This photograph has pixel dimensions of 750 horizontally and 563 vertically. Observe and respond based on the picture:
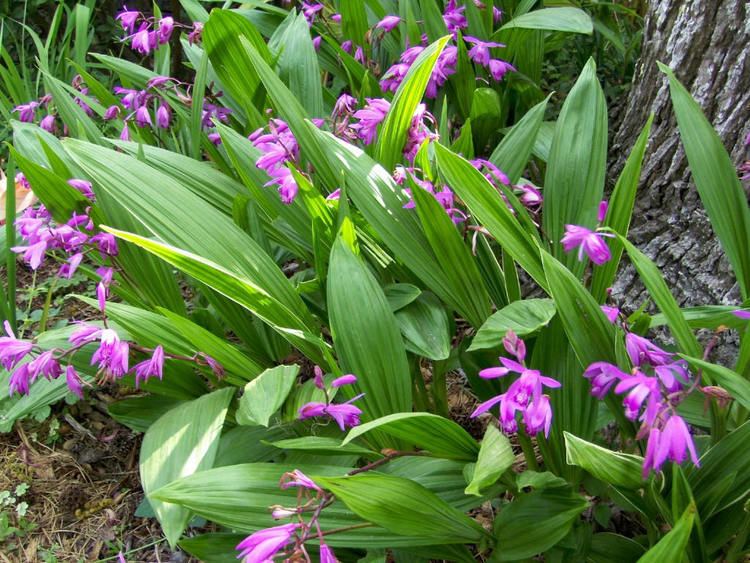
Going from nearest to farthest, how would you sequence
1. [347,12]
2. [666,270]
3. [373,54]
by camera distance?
1. [666,270]
2. [347,12]
3. [373,54]

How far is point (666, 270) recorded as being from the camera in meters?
1.75

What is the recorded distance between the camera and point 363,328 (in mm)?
1282

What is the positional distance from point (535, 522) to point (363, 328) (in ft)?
1.40

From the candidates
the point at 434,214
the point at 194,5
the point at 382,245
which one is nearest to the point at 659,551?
the point at 434,214

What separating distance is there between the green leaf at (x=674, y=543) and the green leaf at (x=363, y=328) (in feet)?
1.69

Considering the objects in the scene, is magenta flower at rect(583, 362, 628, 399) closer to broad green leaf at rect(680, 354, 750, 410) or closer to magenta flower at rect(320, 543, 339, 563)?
broad green leaf at rect(680, 354, 750, 410)

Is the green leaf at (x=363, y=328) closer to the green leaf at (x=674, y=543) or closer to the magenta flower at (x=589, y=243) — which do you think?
the magenta flower at (x=589, y=243)

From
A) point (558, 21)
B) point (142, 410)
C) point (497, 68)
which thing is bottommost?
point (142, 410)

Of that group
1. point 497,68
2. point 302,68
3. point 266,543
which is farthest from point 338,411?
point 497,68

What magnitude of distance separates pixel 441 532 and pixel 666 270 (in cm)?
92

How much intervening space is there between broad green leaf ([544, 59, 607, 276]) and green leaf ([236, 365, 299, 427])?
589 mm

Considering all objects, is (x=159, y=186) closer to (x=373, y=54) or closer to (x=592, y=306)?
(x=592, y=306)

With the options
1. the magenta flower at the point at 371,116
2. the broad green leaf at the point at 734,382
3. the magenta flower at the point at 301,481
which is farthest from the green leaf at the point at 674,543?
the magenta flower at the point at 371,116

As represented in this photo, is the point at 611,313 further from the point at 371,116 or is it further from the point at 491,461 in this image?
the point at 371,116
